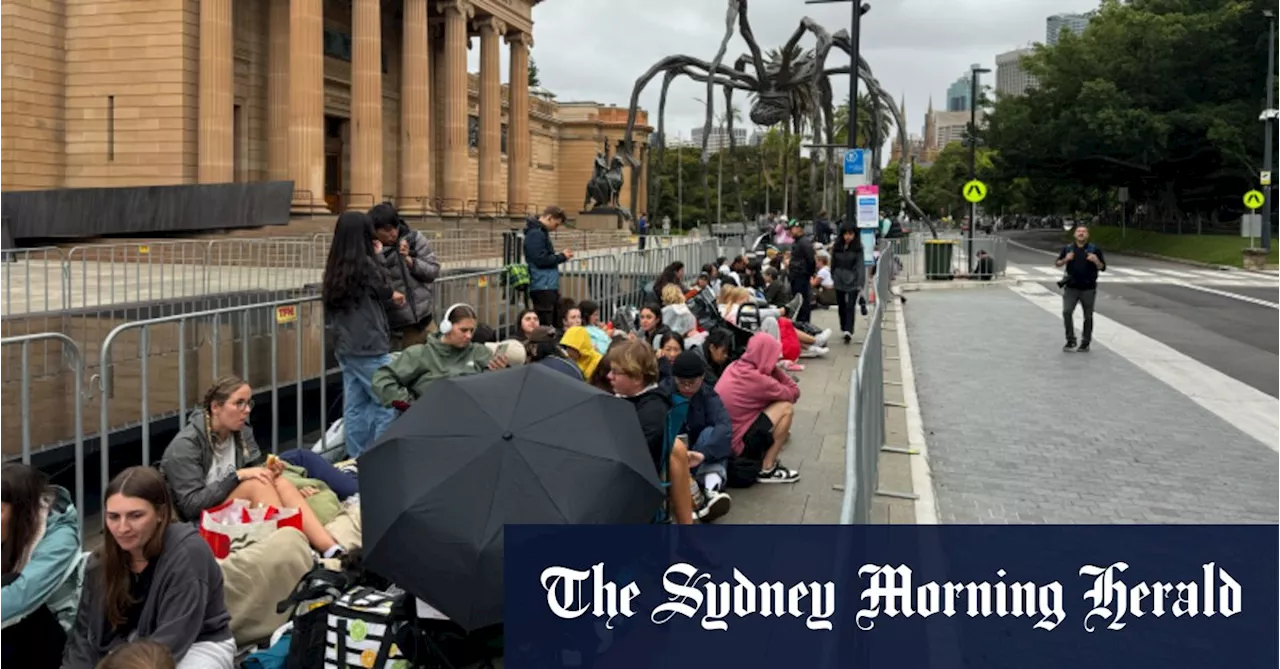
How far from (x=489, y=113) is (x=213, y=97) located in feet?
54.6

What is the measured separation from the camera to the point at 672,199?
91.5 metres

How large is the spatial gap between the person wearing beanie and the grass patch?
3782 centimetres

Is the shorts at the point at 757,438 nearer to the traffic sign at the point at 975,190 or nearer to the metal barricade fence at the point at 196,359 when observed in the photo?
the metal barricade fence at the point at 196,359

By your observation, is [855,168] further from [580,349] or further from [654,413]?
[654,413]

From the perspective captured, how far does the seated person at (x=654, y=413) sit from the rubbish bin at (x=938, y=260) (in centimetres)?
2539

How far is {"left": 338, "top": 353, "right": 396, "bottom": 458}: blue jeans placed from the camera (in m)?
7.59

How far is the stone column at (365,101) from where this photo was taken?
3506 cm

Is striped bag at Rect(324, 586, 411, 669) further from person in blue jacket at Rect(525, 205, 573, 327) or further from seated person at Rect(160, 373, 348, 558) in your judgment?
person in blue jacket at Rect(525, 205, 573, 327)

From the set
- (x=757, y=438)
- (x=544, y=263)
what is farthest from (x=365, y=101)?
(x=757, y=438)

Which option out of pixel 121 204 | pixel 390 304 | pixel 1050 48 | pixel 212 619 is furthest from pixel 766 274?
pixel 1050 48

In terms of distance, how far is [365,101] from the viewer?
35406 mm

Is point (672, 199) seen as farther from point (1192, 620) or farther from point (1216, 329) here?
point (1192, 620)

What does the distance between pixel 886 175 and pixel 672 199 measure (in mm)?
31732

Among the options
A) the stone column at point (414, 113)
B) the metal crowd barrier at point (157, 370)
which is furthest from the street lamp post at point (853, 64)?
the stone column at point (414, 113)
